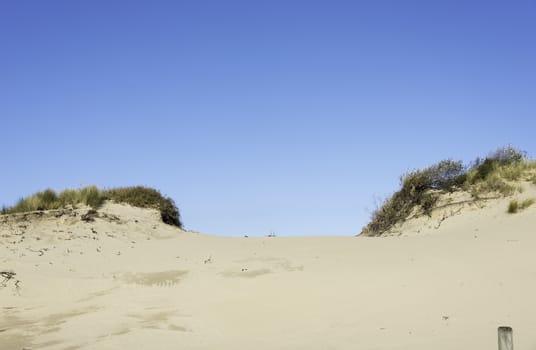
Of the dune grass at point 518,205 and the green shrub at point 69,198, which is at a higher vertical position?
the green shrub at point 69,198

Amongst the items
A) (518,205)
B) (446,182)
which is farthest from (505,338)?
(446,182)

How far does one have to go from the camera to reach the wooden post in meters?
5.51

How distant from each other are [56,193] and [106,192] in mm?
1335

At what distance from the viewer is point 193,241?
14406 millimetres

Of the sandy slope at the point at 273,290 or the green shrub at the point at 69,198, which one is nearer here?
the sandy slope at the point at 273,290

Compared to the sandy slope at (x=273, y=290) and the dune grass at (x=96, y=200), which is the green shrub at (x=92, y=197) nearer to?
the dune grass at (x=96, y=200)

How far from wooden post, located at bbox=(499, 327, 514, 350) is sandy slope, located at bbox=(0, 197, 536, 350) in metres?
1.38

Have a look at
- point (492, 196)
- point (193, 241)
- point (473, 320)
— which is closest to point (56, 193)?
point (193, 241)

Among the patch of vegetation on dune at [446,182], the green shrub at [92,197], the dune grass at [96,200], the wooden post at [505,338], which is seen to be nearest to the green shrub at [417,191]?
the patch of vegetation on dune at [446,182]

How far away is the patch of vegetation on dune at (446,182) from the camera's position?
637 inches

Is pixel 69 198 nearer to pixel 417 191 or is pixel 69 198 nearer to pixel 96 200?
pixel 96 200

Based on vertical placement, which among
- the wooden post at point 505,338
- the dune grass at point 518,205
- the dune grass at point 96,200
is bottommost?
the wooden post at point 505,338

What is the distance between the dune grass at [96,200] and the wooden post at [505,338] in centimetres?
1249

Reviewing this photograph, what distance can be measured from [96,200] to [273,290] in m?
8.42
